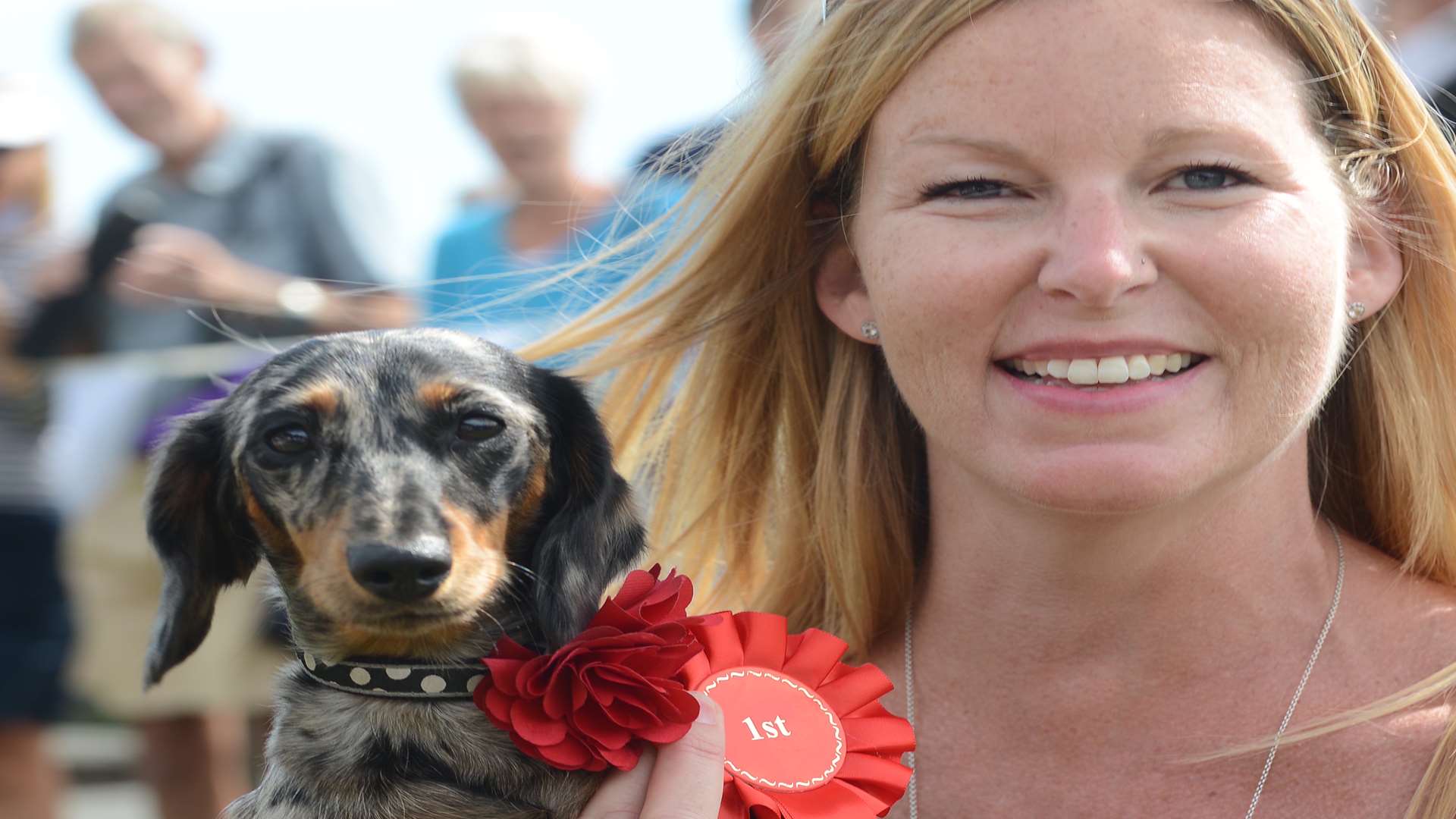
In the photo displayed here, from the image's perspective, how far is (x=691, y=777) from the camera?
1.73m

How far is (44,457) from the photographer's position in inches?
177

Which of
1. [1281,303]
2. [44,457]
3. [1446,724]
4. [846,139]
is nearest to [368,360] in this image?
[846,139]

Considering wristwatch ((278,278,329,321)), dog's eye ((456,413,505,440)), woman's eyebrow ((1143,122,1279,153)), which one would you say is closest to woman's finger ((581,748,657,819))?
dog's eye ((456,413,505,440))

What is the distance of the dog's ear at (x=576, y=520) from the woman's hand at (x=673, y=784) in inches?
6.2

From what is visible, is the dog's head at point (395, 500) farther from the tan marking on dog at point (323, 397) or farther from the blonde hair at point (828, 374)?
the blonde hair at point (828, 374)

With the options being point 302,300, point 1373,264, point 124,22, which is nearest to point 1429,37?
point 1373,264

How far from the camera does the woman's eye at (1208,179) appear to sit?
194 cm

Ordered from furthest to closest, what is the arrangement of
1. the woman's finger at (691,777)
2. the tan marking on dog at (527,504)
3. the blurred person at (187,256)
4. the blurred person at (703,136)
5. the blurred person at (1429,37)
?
the blurred person at (187,256), the blurred person at (1429,37), the blurred person at (703,136), the tan marking on dog at (527,504), the woman's finger at (691,777)

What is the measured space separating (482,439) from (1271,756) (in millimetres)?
1081

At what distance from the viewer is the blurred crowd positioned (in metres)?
4.39

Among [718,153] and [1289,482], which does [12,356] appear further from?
[1289,482]

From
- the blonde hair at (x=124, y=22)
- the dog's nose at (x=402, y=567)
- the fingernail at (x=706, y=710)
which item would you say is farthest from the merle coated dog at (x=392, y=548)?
the blonde hair at (x=124, y=22)

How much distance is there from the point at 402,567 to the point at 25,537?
337cm

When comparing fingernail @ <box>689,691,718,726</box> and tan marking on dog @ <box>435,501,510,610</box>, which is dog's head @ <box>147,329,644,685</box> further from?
fingernail @ <box>689,691,718,726</box>
